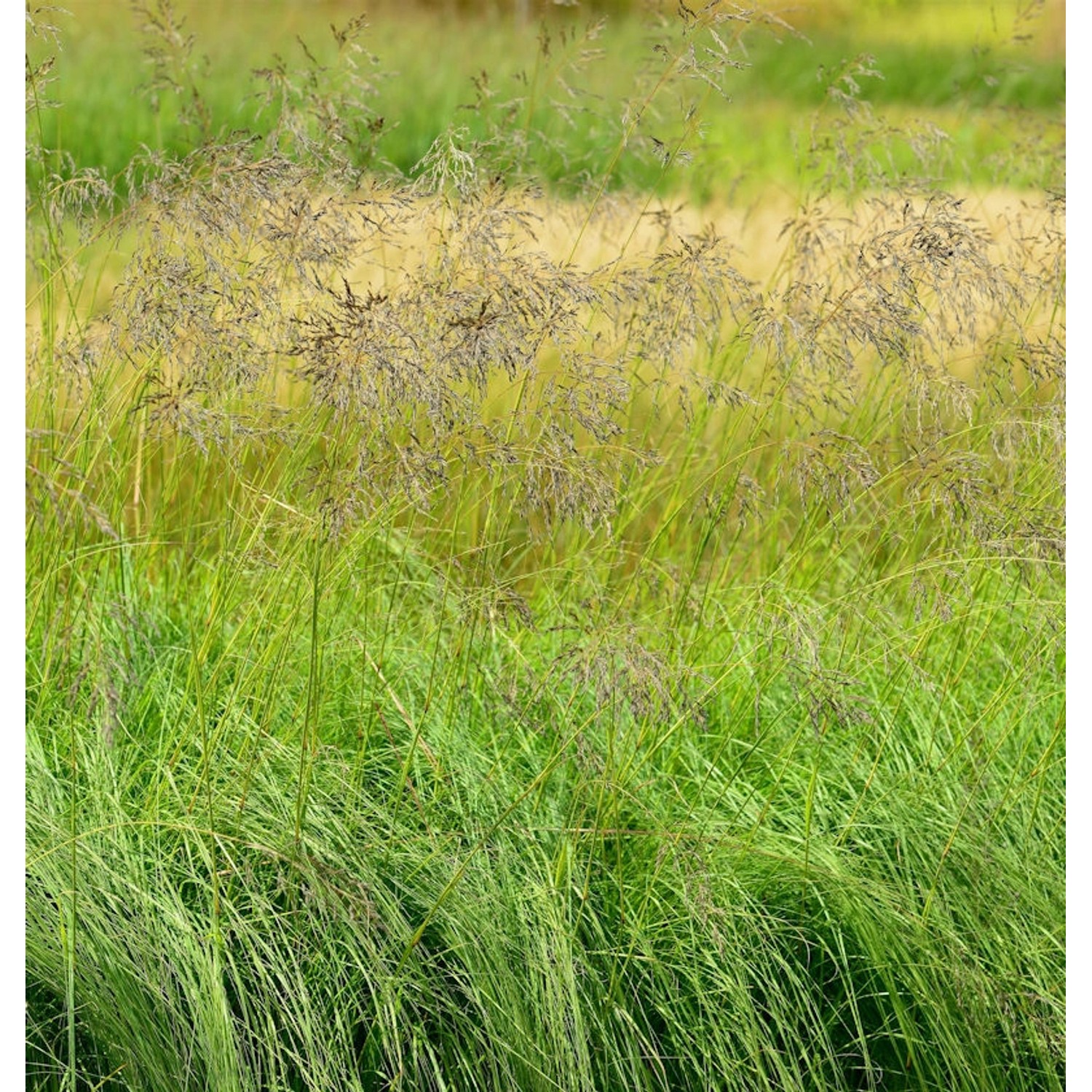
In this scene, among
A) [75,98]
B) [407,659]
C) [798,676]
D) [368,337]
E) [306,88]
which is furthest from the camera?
[75,98]

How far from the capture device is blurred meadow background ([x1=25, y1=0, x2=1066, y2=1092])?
77.3 inches

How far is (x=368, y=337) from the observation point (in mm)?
1899

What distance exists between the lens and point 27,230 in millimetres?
2885

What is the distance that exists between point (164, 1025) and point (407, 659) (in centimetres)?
87

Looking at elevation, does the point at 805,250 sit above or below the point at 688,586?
above

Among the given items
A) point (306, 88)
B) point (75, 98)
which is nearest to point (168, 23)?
point (306, 88)

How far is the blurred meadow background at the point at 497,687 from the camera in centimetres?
196

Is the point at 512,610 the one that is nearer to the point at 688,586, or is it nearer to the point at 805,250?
the point at 688,586

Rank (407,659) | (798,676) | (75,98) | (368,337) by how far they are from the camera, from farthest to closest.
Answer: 1. (75,98)
2. (407,659)
3. (798,676)
4. (368,337)

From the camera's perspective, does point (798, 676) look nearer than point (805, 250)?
Yes

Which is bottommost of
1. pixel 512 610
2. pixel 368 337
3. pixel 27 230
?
pixel 512 610

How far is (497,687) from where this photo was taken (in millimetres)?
2285

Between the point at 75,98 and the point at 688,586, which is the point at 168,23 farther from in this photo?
the point at 75,98

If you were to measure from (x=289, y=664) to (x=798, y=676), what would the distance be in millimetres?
950
